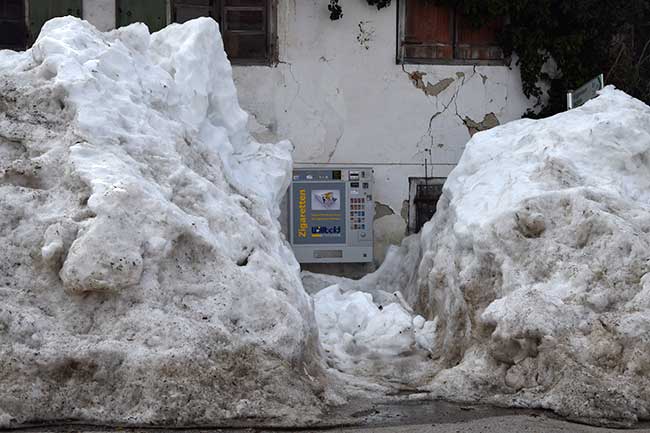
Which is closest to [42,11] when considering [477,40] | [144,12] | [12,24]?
[12,24]

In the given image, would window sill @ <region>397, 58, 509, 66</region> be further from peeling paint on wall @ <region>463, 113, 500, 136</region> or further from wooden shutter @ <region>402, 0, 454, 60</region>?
peeling paint on wall @ <region>463, 113, 500, 136</region>

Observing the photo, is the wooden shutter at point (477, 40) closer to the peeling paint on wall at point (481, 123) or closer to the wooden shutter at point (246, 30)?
the peeling paint on wall at point (481, 123)

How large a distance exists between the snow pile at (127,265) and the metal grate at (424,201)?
154 inches

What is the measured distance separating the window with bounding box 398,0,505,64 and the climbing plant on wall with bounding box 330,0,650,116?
0.43 ft

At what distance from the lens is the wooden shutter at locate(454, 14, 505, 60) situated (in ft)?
37.3

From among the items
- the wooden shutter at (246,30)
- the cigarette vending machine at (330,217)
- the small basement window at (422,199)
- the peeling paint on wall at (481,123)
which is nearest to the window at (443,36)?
the peeling paint on wall at (481,123)

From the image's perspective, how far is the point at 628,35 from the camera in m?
11.9

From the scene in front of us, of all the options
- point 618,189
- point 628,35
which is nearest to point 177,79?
point 618,189

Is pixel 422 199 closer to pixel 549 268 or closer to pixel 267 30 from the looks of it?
pixel 267 30

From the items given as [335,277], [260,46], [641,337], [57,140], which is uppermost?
[260,46]

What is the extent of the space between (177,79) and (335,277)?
355cm

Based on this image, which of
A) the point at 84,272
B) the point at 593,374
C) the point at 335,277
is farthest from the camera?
the point at 335,277

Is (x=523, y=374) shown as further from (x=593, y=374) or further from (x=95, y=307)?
(x=95, y=307)

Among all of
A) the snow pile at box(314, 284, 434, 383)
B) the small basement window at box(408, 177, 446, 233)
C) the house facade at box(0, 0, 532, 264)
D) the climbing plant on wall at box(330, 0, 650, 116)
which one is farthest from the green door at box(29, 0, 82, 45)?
the snow pile at box(314, 284, 434, 383)
